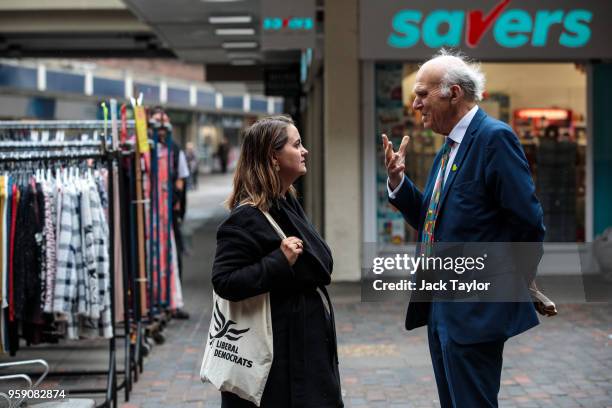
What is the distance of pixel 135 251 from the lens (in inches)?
300

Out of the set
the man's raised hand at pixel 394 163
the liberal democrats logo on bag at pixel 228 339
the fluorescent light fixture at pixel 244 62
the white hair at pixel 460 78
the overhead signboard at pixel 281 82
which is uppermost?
the fluorescent light fixture at pixel 244 62

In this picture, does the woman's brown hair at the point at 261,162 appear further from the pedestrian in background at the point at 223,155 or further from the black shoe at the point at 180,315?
the pedestrian in background at the point at 223,155

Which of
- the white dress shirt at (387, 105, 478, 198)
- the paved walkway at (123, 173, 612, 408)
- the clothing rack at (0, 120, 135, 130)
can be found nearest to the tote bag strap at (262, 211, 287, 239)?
the white dress shirt at (387, 105, 478, 198)

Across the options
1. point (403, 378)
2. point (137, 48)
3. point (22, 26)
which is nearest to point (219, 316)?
point (403, 378)

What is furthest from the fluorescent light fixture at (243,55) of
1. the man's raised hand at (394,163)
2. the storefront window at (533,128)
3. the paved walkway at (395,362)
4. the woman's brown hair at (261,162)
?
the woman's brown hair at (261,162)

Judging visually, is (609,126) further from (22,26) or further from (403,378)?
(22,26)

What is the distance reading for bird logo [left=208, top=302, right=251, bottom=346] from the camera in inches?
141

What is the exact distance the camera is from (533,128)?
488 inches

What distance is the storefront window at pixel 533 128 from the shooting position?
1207 cm

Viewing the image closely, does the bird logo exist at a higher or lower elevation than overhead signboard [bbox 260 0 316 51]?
lower

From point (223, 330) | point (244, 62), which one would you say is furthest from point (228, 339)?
point (244, 62)

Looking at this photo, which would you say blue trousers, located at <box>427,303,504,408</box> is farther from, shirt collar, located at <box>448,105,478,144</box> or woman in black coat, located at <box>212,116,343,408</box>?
shirt collar, located at <box>448,105,478,144</box>

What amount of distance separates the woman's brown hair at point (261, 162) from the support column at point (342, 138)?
26.4 feet

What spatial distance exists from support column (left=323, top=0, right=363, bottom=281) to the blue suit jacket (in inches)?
321
